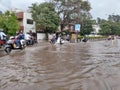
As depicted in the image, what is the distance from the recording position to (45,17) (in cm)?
5525

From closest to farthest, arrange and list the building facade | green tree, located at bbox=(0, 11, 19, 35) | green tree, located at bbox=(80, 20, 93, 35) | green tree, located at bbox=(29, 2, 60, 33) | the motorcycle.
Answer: the motorcycle
green tree, located at bbox=(0, 11, 19, 35)
green tree, located at bbox=(29, 2, 60, 33)
the building facade
green tree, located at bbox=(80, 20, 93, 35)

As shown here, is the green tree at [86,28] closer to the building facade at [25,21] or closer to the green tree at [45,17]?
the green tree at [45,17]

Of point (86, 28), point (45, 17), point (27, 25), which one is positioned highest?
point (45, 17)

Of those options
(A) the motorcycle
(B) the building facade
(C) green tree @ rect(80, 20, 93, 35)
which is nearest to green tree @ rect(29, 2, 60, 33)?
(B) the building facade

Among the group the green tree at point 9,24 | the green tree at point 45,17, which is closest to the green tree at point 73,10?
the green tree at point 45,17

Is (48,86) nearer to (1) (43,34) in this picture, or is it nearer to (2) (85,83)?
(2) (85,83)

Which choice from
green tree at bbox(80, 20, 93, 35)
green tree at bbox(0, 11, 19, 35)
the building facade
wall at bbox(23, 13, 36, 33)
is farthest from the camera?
green tree at bbox(80, 20, 93, 35)

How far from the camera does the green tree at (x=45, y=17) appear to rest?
5488cm

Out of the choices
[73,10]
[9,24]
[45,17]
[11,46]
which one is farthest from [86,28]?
[11,46]

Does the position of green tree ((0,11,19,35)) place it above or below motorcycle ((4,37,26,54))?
above

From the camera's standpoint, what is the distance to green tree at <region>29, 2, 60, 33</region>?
54.9m

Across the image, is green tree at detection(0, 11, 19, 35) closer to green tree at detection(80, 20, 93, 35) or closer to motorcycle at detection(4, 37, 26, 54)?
motorcycle at detection(4, 37, 26, 54)

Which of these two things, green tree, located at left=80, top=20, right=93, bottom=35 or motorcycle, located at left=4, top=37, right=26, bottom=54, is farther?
green tree, located at left=80, top=20, right=93, bottom=35

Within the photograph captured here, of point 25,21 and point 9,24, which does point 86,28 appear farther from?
point 9,24
